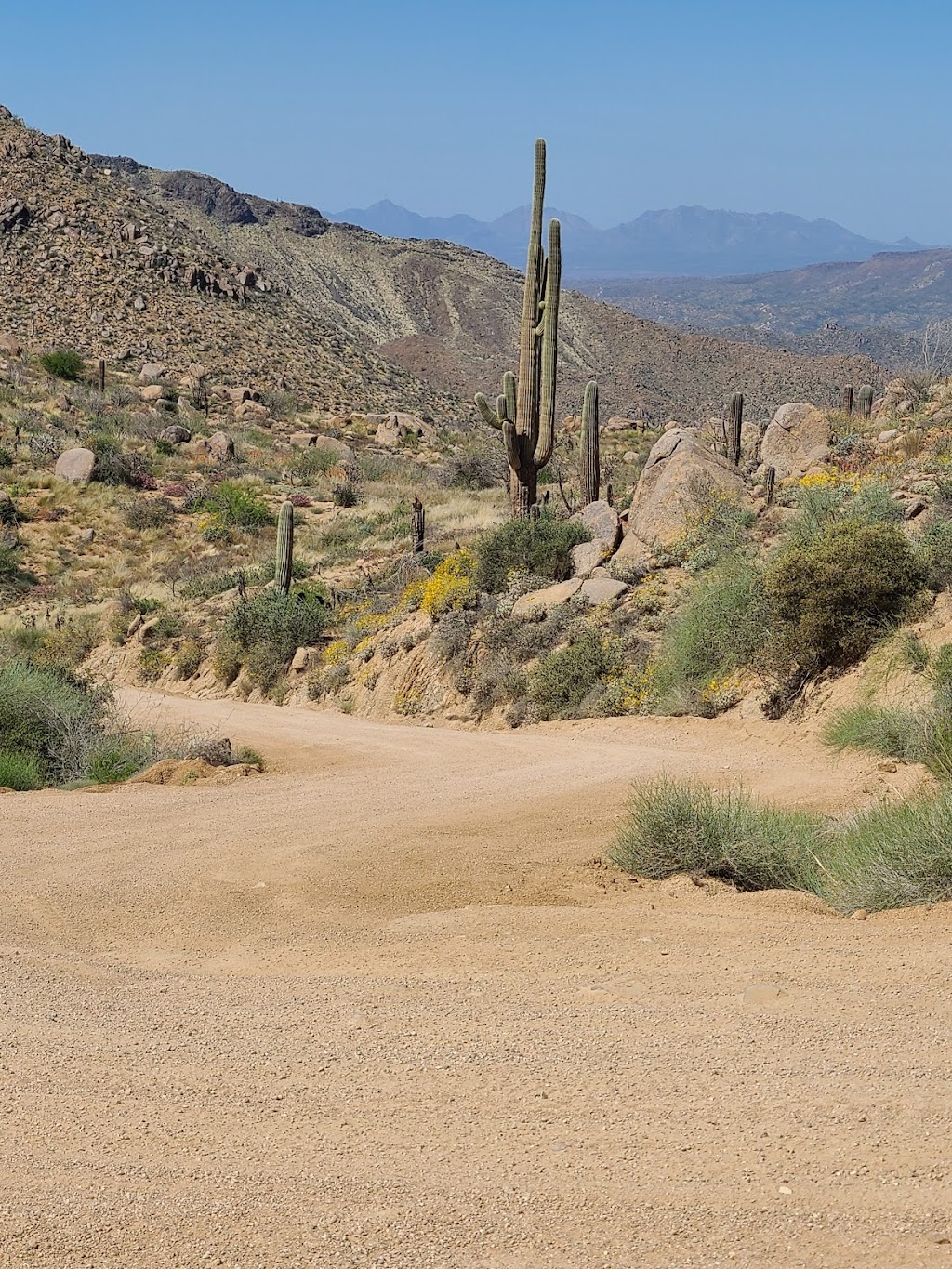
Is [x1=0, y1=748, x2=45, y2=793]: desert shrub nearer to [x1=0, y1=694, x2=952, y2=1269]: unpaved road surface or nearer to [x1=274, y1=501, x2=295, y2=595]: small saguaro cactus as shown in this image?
[x1=0, y1=694, x2=952, y2=1269]: unpaved road surface

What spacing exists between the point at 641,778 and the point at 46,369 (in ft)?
135

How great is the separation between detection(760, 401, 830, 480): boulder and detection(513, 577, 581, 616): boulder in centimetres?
724

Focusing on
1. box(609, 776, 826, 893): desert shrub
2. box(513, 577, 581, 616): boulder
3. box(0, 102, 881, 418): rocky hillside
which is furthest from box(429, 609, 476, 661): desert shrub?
box(0, 102, 881, 418): rocky hillside

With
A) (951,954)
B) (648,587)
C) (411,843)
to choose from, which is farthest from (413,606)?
(951,954)

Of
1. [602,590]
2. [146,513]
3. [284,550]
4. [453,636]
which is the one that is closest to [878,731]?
[602,590]

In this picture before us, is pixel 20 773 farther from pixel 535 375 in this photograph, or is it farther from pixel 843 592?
pixel 535 375

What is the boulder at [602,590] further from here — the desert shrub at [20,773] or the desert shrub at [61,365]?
the desert shrub at [61,365]

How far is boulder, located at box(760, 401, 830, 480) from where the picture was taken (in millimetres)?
22952

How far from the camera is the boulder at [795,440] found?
75.3 feet

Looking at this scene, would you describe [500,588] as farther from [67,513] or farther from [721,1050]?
[67,513]

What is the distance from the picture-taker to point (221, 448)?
39750 mm

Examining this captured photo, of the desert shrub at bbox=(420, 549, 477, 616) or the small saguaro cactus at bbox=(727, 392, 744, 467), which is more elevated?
the small saguaro cactus at bbox=(727, 392, 744, 467)

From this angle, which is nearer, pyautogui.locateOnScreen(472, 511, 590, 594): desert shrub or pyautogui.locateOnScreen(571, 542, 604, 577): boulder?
pyautogui.locateOnScreen(571, 542, 604, 577): boulder

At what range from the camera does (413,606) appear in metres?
19.5
